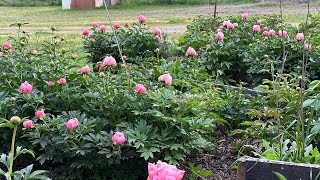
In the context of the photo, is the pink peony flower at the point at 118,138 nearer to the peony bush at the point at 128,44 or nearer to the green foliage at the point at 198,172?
the green foliage at the point at 198,172

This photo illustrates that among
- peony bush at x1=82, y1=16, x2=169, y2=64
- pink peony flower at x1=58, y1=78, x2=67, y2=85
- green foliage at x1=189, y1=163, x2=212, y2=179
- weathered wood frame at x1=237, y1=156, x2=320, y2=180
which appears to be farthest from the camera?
peony bush at x1=82, y1=16, x2=169, y2=64

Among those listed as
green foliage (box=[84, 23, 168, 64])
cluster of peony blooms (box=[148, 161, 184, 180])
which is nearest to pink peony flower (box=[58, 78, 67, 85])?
cluster of peony blooms (box=[148, 161, 184, 180])

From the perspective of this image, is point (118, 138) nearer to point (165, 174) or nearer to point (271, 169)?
point (271, 169)

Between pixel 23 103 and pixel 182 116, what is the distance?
0.98 metres

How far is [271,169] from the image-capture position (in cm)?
233

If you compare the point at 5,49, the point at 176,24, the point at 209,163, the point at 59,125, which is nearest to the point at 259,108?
the point at 209,163

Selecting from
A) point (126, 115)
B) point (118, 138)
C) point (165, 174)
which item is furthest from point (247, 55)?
point (165, 174)

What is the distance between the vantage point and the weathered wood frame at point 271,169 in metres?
2.28

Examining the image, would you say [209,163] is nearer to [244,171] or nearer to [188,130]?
[188,130]

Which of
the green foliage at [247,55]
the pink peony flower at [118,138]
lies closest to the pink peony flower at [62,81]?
the pink peony flower at [118,138]

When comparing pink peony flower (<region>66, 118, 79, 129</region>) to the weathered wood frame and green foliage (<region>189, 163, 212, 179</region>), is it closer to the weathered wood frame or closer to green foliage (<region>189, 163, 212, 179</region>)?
green foliage (<region>189, 163, 212, 179</region>)

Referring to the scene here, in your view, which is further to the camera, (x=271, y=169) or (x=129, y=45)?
(x=129, y=45)

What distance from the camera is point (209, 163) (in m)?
3.16

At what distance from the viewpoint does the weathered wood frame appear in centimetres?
228
